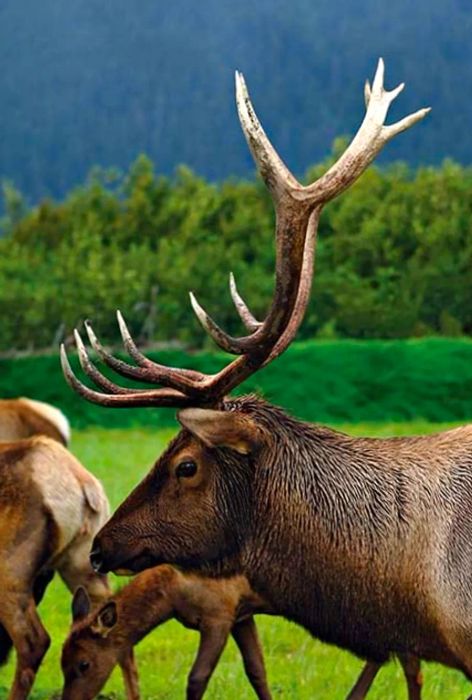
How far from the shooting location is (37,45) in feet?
524

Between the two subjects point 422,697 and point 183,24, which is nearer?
point 422,697

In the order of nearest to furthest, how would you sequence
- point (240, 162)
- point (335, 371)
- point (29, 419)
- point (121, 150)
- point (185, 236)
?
point (29, 419)
point (335, 371)
point (185, 236)
point (240, 162)
point (121, 150)

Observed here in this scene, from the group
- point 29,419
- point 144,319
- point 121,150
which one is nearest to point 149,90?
Answer: point 121,150

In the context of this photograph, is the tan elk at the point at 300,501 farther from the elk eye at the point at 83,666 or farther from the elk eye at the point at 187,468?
the elk eye at the point at 83,666

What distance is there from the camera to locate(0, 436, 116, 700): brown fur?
290 inches

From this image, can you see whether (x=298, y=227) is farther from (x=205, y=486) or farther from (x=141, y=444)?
(x=141, y=444)

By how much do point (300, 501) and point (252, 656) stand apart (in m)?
1.81

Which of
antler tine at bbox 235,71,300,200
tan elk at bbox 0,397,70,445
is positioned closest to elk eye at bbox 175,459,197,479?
antler tine at bbox 235,71,300,200

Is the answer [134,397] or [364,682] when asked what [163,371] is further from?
[364,682]

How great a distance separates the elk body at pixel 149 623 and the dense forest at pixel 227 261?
3553 centimetres

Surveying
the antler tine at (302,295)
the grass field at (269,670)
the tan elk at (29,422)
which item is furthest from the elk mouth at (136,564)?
the tan elk at (29,422)

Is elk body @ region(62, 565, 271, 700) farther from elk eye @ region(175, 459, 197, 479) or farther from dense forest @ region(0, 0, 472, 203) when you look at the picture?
dense forest @ region(0, 0, 472, 203)

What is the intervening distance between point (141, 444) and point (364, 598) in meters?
19.7

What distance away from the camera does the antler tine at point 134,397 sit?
229 inches
